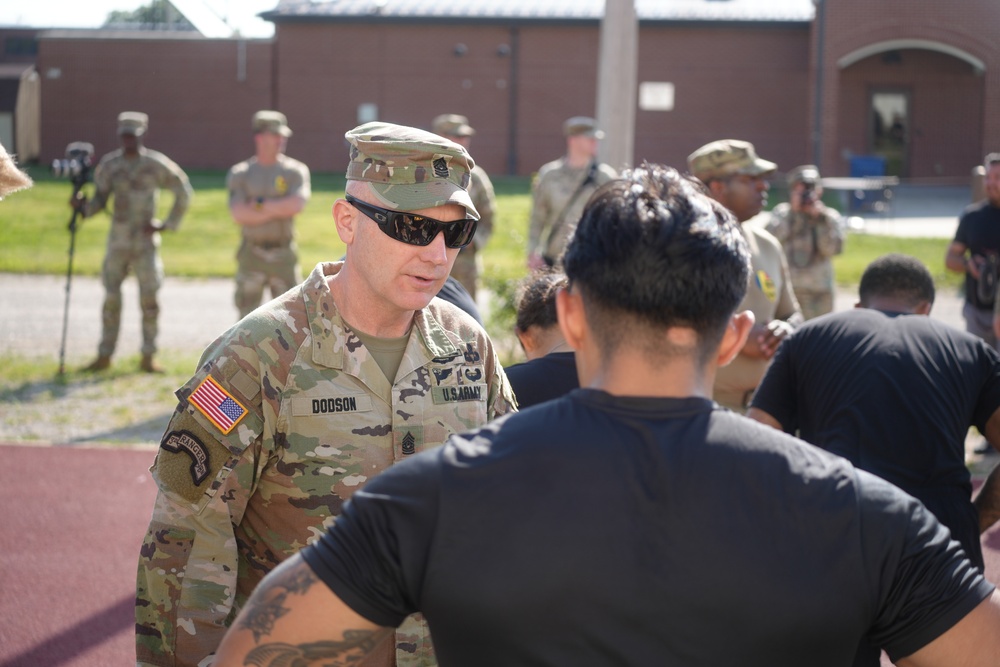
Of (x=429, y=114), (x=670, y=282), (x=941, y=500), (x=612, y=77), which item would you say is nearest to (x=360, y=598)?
(x=670, y=282)

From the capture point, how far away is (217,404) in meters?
2.58

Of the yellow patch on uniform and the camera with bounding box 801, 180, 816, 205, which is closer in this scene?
the yellow patch on uniform

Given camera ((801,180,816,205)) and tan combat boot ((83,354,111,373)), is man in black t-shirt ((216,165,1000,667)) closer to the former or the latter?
camera ((801,180,816,205))

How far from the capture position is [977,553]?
3861 millimetres

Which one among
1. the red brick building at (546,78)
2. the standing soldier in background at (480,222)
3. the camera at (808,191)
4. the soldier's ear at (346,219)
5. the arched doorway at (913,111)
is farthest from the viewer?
the arched doorway at (913,111)

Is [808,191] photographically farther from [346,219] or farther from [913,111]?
[913,111]

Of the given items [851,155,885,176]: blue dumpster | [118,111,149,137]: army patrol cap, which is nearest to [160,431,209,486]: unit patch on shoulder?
[118,111,149,137]: army patrol cap

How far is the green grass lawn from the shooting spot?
1767 cm

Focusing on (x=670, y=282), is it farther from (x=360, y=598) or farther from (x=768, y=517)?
(x=360, y=598)

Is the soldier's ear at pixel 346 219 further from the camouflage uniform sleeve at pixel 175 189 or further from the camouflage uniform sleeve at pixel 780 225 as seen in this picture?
the camouflage uniform sleeve at pixel 175 189

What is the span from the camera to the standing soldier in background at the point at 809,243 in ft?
31.2

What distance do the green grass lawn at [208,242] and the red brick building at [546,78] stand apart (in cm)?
585

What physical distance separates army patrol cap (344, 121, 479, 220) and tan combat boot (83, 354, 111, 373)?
851cm

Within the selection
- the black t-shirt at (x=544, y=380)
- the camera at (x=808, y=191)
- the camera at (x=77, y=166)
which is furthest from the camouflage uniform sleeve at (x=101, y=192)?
the black t-shirt at (x=544, y=380)
